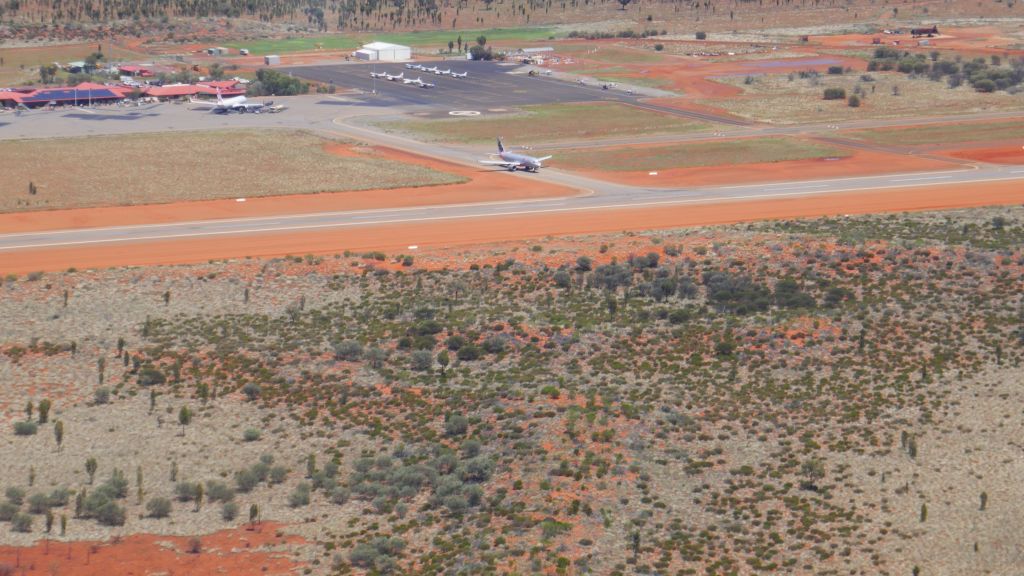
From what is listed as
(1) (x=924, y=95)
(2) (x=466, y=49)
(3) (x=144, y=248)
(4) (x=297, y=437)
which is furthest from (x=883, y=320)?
(2) (x=466, y=49)

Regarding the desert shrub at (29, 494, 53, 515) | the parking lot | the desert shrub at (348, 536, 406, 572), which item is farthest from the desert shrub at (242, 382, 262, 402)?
the parking lot

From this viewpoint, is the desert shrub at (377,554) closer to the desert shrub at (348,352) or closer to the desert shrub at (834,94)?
the desert shrub at (348,352)

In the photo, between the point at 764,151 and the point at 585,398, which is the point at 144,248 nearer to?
the point at 585,398

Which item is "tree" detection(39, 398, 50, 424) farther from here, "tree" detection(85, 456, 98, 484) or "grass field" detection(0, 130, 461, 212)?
"grass field" detection(0, 130, 461, 212)

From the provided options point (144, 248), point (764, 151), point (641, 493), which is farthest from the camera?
point (764, 151)

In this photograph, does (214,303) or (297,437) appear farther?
(214,303)

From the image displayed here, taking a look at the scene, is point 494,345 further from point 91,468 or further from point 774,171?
point 774,171

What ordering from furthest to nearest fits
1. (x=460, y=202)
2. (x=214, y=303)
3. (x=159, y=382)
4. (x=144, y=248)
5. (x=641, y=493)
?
(x=460, y=202) < (x=144, y=248) < (x=214, y=303) < (x=159, y=382) < (x=641, y=493)

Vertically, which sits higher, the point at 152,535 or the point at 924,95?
the point at 924,95
